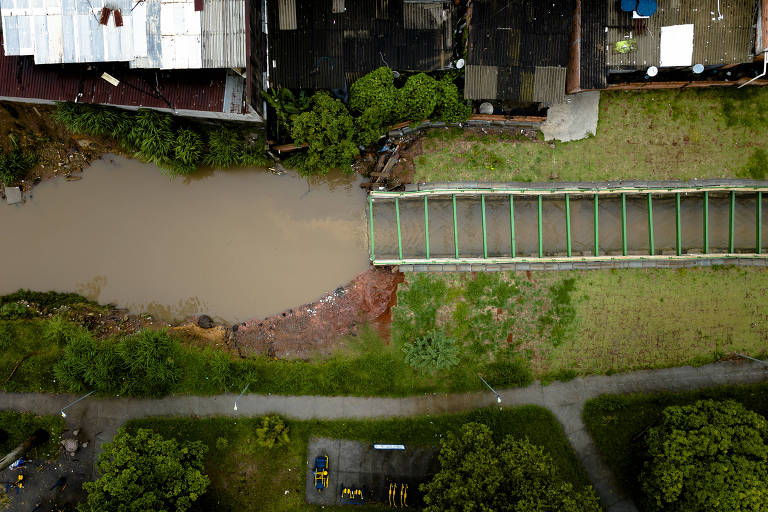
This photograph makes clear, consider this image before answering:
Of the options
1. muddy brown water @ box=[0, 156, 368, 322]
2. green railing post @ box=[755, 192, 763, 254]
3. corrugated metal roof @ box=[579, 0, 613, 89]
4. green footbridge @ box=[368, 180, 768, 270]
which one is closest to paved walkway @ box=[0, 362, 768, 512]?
muddy brown water @ box=[0, 156, 368, 322]

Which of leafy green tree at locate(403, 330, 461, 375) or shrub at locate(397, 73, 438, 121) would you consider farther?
leafy green tree at locate(403, 330, 461, 375)

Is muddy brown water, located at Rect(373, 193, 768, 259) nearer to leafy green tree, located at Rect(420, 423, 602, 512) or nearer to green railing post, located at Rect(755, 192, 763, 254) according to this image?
green railing post, located at Rect(755, 192, 763, 254)

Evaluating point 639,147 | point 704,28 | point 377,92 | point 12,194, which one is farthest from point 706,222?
point 12,194

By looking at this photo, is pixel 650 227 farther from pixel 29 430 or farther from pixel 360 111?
pixel 29 430

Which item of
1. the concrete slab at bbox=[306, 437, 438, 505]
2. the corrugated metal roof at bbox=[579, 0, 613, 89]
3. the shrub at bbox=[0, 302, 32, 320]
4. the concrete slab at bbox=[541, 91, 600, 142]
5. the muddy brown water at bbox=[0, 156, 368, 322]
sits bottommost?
the concrete slab at bbox=[306, 437, 438, 505]

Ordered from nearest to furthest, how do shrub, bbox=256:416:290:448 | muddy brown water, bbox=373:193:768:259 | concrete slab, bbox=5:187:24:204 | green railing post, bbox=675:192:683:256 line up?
shrub, bbox=256:416:290:448 < green railing post, bbox=675:192:683:256 < muddy brown water, bbox=373:193:768:259 < concrete slab, bbox=5:187:24:204

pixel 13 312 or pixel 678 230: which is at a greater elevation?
pixel 678 230

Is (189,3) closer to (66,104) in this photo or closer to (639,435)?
(66,104)
